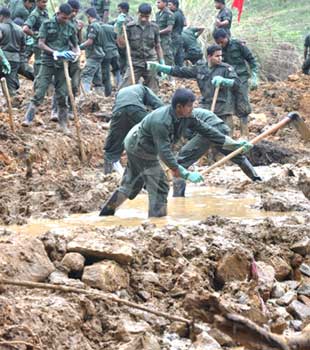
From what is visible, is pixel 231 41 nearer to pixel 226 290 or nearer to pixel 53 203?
Answer: pixel 53 203

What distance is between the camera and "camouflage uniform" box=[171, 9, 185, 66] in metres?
16.4

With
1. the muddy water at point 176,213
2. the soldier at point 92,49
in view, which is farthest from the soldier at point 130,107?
the soldier at point 92,49

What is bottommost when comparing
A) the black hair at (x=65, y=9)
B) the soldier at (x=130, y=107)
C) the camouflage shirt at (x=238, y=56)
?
the soldier at (x=130, y=107)

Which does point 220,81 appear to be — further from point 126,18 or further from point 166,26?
point 166,26

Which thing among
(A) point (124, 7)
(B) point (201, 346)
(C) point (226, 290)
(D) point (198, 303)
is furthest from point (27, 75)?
(D) point (198, 303)

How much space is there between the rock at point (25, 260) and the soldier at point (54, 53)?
622cm

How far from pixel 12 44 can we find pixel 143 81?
8.53 ft

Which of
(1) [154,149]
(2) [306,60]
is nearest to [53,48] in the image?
(1) [154,149]

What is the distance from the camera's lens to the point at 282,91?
58.5 feet

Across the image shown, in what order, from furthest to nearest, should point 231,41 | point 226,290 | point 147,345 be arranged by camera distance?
point 231,41 → point 226,290 → point 147,345

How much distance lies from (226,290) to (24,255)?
1410mm

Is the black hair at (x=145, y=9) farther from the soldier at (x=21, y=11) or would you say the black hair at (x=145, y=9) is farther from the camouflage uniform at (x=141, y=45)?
the soldier at (x=21, y=11)

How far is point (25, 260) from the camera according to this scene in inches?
202

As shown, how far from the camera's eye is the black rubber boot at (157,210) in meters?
8.22
